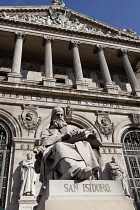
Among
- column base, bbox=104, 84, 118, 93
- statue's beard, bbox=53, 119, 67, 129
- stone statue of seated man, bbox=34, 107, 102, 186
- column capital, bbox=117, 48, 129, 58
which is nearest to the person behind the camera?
stone statue of seated man, bbox=34, 107, 102, 186

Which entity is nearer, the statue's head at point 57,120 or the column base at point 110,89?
the statue's head at point 57,120

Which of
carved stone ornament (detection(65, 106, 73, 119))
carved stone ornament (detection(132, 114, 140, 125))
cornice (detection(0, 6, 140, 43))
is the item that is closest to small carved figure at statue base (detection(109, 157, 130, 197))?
carved stone ornament (detection(65, 106, 73, 119))

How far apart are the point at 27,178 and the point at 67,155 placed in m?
4.79

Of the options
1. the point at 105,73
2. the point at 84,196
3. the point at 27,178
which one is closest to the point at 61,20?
the point at 105,73

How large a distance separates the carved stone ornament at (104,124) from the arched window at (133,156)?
0.97 m

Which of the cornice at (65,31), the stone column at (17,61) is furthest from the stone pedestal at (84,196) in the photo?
the cornice at (65,31)

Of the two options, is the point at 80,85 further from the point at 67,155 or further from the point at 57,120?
the point at 67,155

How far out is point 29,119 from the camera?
1027cm

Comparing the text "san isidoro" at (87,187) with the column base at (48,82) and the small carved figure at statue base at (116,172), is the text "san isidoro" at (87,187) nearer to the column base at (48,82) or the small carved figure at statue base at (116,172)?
the small carved figure at statue base at (116,172)

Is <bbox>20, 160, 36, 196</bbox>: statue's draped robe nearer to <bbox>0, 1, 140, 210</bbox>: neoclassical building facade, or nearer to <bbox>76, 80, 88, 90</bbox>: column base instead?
<bbox>0, 1, 140, 210</bbox>: neoclassical building facade

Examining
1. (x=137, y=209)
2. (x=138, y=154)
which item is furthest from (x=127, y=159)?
(x=137, y=209)

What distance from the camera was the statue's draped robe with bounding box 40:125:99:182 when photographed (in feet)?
12.2

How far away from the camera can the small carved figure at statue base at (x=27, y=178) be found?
755 centimetres

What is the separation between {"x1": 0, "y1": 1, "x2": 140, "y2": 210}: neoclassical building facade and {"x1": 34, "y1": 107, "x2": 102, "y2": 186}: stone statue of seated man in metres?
4.24
